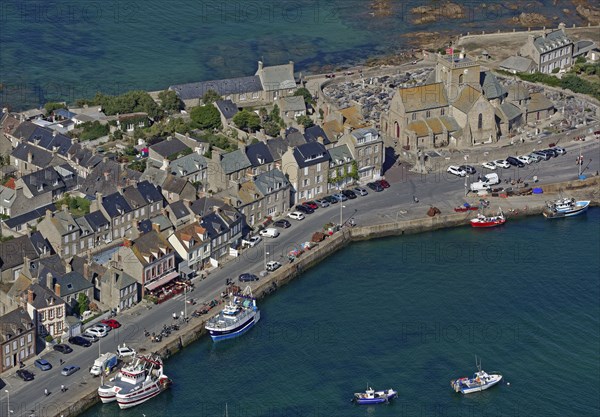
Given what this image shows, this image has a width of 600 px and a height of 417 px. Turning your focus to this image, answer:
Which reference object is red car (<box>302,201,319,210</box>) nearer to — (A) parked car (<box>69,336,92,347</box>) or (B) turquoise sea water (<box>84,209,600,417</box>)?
(B) turquoise sea water (<box>84,209,600,417</box>)

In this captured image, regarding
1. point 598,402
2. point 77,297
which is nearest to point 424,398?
point 598,402

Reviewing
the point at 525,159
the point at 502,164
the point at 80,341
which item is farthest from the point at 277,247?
the point at 525,159

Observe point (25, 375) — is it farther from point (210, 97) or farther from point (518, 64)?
point (518, 64)

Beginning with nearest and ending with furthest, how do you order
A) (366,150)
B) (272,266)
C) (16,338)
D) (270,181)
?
(16,338), (272,266), (270,181), (366,150)

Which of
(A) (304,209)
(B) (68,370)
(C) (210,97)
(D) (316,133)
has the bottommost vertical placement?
(B) (68,370)

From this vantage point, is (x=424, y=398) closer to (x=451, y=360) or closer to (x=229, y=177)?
(x=451, y=360)

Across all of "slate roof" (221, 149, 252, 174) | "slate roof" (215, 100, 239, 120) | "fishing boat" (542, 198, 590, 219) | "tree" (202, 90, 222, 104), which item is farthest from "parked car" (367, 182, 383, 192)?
"tree" (202, 90, 222, 104)
